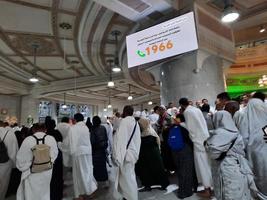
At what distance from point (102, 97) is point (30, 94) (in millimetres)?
5876

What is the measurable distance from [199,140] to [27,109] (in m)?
12.3

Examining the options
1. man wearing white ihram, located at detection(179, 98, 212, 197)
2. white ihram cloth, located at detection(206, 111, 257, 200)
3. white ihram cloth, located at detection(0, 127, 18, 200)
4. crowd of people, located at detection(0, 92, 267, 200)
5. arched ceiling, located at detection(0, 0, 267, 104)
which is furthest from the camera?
arched ceiling, located at detection(0, 0, 267, 104)

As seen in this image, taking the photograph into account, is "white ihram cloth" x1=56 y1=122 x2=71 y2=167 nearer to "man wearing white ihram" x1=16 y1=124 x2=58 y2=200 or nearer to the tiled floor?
the tiled floor

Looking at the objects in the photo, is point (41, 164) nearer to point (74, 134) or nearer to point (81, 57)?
point (74, 134)

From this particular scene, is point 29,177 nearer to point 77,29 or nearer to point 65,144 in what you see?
point 65,144

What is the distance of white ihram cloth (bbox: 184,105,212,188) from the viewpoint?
365cm

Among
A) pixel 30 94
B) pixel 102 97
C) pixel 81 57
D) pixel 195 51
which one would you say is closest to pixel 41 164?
pixel 195 51

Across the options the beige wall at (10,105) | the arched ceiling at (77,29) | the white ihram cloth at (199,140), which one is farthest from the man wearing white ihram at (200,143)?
the beige wall at (10,105)

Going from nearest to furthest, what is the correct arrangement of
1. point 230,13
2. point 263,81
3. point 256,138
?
point 256,138
point 230,13
point 263,81

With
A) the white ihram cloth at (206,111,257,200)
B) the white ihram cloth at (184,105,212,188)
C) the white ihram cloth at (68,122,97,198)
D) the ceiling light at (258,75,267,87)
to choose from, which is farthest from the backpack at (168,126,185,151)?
the ceiling light at (258,75,267,87)

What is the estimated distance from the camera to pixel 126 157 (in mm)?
3373

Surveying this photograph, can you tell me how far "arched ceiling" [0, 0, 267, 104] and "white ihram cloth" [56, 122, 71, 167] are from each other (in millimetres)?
2503

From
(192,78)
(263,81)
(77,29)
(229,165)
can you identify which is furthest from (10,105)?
(229,165)

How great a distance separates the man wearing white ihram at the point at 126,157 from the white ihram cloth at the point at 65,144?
131 cm
